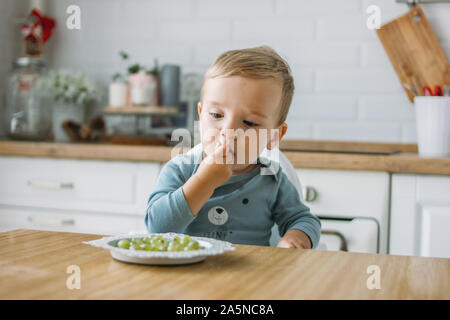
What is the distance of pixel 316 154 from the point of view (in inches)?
67.3

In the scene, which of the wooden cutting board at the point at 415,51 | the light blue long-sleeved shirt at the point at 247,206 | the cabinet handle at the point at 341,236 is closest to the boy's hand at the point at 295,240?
the light blue long-sleeved shirt at the point at 247,206

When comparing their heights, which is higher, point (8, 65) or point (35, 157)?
point (8, 65)

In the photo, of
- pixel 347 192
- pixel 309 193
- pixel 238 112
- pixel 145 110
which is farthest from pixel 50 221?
pixel 238 112

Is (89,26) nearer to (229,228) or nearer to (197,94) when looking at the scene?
(197,94)

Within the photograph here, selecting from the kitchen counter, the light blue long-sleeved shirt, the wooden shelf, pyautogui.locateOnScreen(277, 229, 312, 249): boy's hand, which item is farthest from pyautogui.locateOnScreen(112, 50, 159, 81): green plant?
pyautogui.locateOnScreen(277, 229, 312, 249): boy's hand

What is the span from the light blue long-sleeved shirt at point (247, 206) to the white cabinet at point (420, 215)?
599 millimetres

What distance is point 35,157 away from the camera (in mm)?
1991

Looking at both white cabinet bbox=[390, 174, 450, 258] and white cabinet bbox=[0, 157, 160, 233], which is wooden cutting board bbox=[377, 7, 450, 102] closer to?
white cabinet bbox=[390, 174, 450, 258]

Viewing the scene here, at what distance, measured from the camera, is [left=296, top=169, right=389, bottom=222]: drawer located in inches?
66.1

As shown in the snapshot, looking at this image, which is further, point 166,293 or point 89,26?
point 89,26

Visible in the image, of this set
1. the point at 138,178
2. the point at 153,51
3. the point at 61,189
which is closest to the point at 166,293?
the point at 138,178

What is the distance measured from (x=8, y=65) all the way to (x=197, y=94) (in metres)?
0.93

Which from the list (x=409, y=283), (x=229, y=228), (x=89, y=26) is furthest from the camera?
(x=89, y=26)

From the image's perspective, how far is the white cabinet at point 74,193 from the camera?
188 cm
